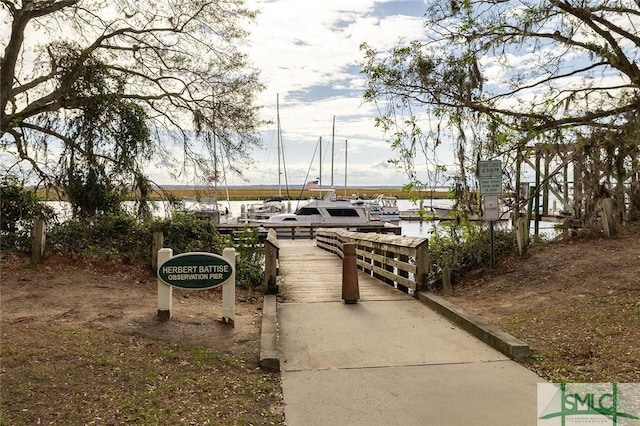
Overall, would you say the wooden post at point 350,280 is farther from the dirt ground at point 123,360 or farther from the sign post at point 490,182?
the sign post at point 490,182

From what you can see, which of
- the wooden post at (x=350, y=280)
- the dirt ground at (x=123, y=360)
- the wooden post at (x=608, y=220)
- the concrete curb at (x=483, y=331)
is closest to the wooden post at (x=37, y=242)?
the dirt ground at (x=123, y=360)

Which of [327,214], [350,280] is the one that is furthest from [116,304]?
[327,214]

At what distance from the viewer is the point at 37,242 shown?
31.5 feet

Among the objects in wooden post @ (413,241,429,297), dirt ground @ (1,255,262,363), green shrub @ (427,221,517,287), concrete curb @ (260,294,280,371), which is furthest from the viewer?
green shrub @ (427,221,517,287)

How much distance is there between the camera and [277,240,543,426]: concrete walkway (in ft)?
14.1

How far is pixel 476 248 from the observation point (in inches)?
452

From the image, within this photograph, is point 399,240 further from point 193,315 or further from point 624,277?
point 193,315

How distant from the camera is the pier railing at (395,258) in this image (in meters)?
9.52

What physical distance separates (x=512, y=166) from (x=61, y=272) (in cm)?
949

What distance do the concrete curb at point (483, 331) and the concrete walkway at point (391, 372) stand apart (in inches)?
4.4

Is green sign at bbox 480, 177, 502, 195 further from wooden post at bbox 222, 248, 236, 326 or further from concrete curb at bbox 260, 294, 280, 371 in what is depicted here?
wooden post at bbox 222, 248, 236, 326

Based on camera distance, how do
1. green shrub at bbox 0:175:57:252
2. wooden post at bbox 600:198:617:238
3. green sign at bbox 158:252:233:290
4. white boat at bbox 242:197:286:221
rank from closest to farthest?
green sign at bbox 158:252:233:290 < green shrub at bbox 0:175:57:252 < wooden post at bbox 600:198:617:238 < white boat at bbox 242:197:286:221

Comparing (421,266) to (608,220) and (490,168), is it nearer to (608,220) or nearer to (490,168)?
(490,168)

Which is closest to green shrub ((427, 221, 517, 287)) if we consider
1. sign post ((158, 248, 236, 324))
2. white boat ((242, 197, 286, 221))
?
sign post ((158, 248, 236, 324))
